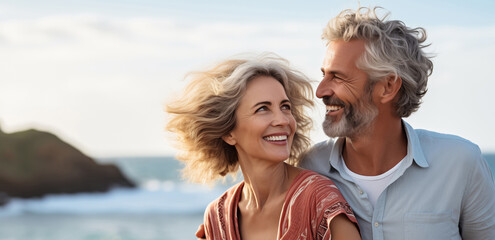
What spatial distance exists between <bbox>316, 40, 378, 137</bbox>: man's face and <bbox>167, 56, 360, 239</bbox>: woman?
0.16m

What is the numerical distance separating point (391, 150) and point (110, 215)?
16.6 meters

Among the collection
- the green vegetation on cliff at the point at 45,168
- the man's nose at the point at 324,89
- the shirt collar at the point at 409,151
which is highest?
the man's nose at the point at 324,89

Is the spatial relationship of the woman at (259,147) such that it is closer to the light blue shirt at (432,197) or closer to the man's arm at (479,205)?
the light blue shirt at (432,197)

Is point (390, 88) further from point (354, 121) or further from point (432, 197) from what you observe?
point (432, 197)

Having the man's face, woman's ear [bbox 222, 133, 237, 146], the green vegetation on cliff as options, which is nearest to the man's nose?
the man's face

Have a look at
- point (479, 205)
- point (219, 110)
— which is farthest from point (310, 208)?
point (479, 205)

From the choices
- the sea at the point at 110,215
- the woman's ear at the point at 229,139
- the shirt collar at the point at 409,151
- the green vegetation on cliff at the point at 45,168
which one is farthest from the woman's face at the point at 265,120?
the green vegetation on cliff at the point at 45,168

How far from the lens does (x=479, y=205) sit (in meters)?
3.58

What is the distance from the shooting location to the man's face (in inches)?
144

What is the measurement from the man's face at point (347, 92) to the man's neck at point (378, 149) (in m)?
0.08

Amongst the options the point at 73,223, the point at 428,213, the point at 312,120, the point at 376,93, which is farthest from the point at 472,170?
the point at 73,223

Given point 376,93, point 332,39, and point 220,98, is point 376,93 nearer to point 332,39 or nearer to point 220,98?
point 332,39

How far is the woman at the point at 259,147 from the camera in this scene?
131 inches

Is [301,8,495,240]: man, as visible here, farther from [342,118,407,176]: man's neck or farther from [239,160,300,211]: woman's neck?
[239,160,300,211]: woman's neck
